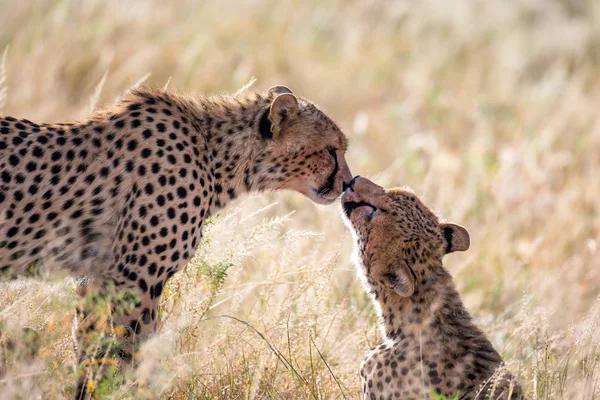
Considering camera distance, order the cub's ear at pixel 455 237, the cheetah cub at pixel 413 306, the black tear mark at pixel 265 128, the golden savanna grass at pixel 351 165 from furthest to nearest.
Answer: the black tear mark at pixel 265 128 < the cub's ear at pixel 455 237 < the golden savanna grass at pixel 351 165 < the cheetah cub at pixel 413 306

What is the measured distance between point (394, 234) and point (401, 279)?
247mm

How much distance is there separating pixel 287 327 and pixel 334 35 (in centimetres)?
764

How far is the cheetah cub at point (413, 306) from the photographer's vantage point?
3.89m

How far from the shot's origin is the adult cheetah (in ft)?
12.9

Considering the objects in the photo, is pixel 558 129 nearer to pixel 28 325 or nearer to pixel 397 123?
pixel 397 123

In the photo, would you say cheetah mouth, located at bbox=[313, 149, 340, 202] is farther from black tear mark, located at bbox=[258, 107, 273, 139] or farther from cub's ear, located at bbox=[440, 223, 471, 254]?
cub's ear, located at bbox=[440, 223, 471, 254]

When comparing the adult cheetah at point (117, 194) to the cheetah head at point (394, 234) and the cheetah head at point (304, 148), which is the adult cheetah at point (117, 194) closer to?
the cheetah head at point (304, 148)

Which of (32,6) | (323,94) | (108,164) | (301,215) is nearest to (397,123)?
(323,94)

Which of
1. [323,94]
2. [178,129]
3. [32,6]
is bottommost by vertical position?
[178,129]

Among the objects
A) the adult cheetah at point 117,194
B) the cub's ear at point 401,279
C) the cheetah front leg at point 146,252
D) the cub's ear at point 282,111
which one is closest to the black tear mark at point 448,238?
the cub's ear at point 401,279

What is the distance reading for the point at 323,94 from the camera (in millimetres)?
9805

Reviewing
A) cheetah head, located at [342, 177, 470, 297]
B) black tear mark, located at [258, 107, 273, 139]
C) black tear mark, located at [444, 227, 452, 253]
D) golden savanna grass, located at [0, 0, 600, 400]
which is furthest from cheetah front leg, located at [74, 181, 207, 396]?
black tear mark, located at [444, 227, 452, 253]

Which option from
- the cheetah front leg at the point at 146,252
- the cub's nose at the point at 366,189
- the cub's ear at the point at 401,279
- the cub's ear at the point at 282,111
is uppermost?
the cub's ear at the point at 282,111

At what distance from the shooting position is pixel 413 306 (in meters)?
4.20
